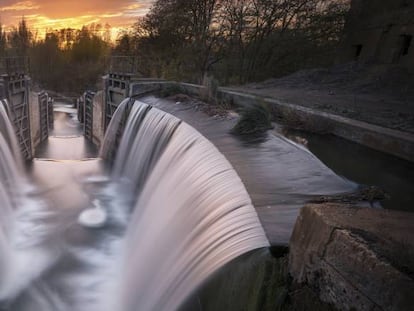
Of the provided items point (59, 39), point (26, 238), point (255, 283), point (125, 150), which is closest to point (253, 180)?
point (255, 283)

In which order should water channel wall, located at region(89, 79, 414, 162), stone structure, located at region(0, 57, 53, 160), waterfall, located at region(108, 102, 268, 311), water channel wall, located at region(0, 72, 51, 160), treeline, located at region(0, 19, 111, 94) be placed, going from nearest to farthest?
waterfall, located at region(108, 102, 268, 311)
water channel wall, located at region(89, 79, 414, 162)
water channel wall, located at region(0, 72, 51, 160)
stone structure, located at region(0, 57, 53, 160)
treeline, located at region(0, 19, 111, 94)

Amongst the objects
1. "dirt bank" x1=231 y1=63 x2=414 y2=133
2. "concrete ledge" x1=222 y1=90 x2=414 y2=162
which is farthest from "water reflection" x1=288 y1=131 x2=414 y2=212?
"dirt bank" x1=231 y1=63 x2=414 y2=133

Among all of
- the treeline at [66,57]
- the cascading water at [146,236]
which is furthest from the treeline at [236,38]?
the treeline at [66,57]

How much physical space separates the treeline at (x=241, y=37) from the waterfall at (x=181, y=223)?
14.1m

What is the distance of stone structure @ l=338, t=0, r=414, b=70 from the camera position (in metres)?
15.9

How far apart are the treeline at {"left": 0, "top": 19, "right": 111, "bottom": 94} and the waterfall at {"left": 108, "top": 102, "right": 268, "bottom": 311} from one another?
51030mm

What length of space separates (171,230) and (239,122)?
143 inches

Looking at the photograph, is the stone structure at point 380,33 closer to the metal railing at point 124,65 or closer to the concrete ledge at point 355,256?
the metal railing at point 124,65

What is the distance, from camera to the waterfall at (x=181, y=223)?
4.26 m

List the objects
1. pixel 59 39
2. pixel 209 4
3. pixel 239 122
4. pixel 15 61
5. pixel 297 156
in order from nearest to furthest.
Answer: pixel 297 156
pixel 239 122
pixel 15 61
pixel 209 4
pixel 59 39

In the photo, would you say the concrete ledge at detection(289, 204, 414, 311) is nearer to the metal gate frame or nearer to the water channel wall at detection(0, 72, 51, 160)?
the water channel wall at detection(0, 72, 51, 160)

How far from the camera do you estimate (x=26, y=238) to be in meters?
9.38

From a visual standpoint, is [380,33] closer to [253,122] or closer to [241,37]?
[241,37]

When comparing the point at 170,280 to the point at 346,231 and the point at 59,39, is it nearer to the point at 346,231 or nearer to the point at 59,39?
the point at 346,231
